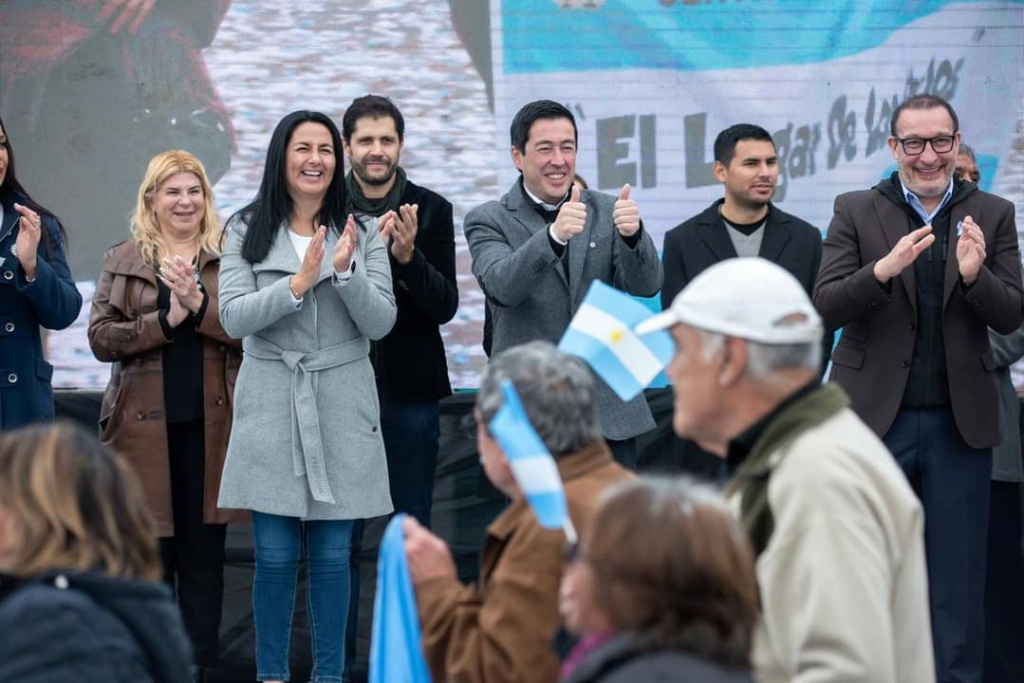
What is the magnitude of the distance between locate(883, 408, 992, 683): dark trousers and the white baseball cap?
8.59 feet

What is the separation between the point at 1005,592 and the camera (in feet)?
19.4

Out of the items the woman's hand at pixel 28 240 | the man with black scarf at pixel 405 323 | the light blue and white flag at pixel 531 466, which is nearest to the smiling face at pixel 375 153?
the man with black scarf at pixel 405 323

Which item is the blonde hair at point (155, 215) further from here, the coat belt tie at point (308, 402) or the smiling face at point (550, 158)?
the smiling face at point (550, 158)

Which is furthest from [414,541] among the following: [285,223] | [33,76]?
[33,76]

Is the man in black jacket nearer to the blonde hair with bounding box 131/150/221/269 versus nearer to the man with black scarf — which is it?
the man with black scarf

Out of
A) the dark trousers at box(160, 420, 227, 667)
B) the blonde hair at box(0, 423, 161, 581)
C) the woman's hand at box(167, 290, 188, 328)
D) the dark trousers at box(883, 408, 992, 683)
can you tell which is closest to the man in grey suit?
the dark trousers at box(883, 408, 992, 683)

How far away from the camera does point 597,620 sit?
223 cm

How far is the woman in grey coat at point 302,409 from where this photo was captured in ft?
16.3

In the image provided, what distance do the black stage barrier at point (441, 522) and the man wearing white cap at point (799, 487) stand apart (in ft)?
10.0

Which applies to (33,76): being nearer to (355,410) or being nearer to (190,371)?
(190,371)

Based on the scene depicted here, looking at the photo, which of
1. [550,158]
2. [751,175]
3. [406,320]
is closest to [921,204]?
[751,175]

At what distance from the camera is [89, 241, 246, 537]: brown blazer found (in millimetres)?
5297

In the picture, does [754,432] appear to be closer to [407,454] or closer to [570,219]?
[570,219]

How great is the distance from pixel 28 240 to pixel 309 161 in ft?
3.23
